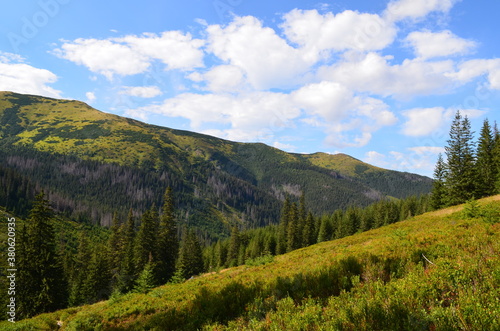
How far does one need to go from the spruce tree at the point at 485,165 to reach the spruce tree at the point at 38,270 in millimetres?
72752

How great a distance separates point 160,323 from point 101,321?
5238mm

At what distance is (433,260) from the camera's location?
24.1ft

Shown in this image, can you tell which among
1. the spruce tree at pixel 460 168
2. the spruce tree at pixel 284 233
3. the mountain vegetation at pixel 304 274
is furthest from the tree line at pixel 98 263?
the spruce tree at pixel 460 168

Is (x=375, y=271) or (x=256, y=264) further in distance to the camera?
(x=256, y=264)

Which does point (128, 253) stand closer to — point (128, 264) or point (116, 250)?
point (128, 264)

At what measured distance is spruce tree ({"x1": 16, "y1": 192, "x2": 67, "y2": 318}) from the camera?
27906mm

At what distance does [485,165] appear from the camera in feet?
172

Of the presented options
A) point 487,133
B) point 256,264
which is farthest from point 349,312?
point 487,133

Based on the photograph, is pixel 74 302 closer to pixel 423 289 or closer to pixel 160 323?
pixel 160 323

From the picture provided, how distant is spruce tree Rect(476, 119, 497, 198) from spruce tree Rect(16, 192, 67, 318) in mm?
72752

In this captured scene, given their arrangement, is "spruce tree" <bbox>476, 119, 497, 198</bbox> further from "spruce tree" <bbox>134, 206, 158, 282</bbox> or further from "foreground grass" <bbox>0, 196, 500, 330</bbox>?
"spruce tree" <bbox>134, 206, 158, 282</bbox>

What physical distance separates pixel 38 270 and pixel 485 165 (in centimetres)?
7759

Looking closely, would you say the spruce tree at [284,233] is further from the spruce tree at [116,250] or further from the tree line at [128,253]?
the spruce tree at [116,250]

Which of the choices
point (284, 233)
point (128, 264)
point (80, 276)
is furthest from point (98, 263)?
point (284, 233)
